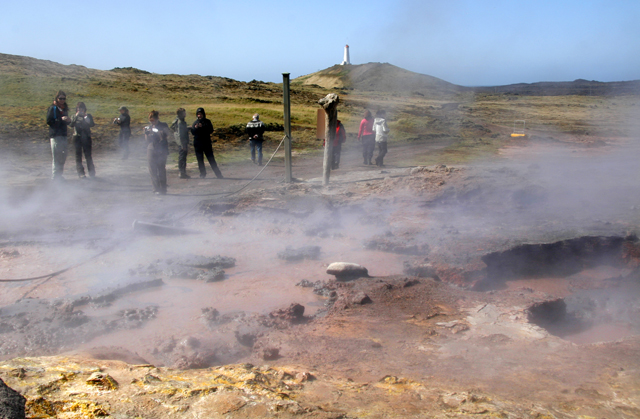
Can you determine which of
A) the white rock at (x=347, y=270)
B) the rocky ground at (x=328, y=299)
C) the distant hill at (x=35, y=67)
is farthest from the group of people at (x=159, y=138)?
the distant hill at (x=35, y=67)

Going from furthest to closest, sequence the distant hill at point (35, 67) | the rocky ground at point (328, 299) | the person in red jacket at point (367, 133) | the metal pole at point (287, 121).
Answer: the distant hill at point (35, 67)
the person in red jacket at point (367, 133)
the metal pole at point (287, 121)
the rocky ground at point (328, 299)

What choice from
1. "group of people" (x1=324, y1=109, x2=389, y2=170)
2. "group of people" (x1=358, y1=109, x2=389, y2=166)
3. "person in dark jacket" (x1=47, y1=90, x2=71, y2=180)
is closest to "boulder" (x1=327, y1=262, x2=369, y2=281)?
"person in dark jacket" (x1=47, y1=90, x2=71, y2=180)

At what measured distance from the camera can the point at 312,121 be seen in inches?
878

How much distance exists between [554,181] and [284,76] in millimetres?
5533

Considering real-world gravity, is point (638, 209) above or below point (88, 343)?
above

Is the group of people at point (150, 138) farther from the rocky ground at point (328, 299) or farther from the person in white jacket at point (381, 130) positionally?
the person in white jacket at point (381, 130)

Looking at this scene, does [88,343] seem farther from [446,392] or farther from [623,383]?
[623,383]

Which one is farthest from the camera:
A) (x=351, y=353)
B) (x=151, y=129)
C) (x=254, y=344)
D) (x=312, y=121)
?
(x=312, y=121)

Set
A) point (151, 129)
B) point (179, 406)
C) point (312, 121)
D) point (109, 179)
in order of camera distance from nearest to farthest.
→ point (179, 406) → point (151, 129) → point (109, 179) → point (312, 121)

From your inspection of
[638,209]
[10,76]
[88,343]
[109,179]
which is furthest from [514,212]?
[10,76]

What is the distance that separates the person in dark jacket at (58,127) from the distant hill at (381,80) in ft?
101

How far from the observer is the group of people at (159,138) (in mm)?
8984

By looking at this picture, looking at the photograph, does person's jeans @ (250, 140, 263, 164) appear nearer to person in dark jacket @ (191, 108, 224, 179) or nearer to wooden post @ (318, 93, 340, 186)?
person in dark jacket @ (191, 108, 224, 179)

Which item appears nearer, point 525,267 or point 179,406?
point 179,406
